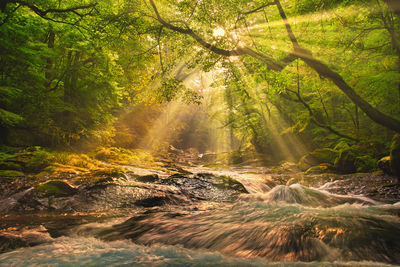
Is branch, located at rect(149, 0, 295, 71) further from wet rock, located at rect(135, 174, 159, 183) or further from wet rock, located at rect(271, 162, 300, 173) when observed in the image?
wet rock, located at rect(271, 162, 300, 173)

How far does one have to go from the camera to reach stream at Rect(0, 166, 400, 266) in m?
2.60

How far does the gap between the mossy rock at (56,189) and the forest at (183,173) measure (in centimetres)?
4

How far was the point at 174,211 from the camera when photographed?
4.69 meters

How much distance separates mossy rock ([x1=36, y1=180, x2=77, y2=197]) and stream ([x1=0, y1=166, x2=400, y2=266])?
188 mm

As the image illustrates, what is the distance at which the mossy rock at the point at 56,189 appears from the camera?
4.86m

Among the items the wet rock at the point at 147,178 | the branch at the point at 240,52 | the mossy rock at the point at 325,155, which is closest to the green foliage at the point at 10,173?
the wet rock at the point at 147,178

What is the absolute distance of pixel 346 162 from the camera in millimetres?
10469

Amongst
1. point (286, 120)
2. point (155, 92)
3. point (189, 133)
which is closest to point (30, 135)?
point (155, 92)

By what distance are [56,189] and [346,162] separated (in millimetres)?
12570

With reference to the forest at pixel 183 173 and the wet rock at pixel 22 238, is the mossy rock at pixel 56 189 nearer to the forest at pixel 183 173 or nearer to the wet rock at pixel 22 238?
the forest at pixel 183 173

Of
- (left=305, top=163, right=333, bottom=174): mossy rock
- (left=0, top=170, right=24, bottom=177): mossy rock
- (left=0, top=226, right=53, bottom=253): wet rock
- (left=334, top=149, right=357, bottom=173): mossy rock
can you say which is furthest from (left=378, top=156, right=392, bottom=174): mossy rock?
(left=0, top=170, right=24, bottom=177): mossy rock

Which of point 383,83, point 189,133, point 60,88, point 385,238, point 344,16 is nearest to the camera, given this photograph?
point 385,238

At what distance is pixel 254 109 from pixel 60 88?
1622cm

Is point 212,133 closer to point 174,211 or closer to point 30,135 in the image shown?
point 30,135
